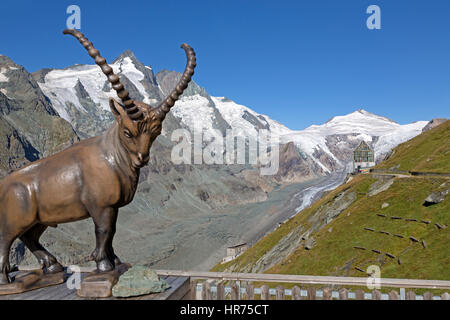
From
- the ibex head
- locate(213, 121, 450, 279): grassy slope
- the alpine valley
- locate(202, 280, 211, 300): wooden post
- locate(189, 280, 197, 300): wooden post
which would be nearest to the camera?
the ibex head

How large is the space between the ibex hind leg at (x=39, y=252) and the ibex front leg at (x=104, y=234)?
1815mm

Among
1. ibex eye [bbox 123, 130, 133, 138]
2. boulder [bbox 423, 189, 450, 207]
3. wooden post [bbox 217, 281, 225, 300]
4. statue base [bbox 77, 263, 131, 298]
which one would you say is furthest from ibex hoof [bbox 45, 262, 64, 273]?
boulder [bbox 423, 189, 450, 207]

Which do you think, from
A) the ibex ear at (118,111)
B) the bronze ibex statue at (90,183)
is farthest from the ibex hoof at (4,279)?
the ibex ear at (118,111)

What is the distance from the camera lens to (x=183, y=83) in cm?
739

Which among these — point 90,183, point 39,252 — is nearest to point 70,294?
point 39,252

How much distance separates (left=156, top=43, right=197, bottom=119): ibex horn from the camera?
741 cm

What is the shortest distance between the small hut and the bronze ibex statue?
4018 inches

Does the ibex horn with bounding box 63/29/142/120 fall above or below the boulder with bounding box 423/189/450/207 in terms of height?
above

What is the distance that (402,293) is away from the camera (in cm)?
827

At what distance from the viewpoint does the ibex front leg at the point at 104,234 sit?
7.71 meters

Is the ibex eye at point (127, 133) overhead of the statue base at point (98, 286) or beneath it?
overhead

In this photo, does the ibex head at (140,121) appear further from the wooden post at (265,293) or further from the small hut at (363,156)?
the small hut at (363,156)

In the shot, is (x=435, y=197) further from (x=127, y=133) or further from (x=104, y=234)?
(x=127, y=133)

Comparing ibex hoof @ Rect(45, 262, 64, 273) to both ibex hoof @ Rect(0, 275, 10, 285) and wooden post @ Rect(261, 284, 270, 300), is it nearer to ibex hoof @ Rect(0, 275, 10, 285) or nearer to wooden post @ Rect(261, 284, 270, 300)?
ibex hoof @ Rect(0, 275, 10, 285)
